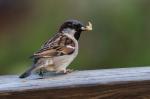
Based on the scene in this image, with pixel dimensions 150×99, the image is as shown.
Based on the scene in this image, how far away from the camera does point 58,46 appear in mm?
3799

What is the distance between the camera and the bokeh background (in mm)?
6484

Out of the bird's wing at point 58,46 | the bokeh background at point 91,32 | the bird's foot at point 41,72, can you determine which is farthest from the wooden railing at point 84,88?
the bokeh background at point 91,32

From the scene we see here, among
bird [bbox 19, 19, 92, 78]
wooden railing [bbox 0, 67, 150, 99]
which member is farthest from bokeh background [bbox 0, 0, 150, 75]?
wooden railing [bbox 0, 67, 150, 99]

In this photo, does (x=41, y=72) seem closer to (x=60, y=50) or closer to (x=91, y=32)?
(x=60, y=50)

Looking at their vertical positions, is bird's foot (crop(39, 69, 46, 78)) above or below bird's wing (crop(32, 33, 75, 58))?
below

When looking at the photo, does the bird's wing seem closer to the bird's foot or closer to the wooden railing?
the bird's foot

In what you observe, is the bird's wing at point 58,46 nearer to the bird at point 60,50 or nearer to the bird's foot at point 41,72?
the bird at point 60,50

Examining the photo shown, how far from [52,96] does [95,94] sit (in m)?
0.16

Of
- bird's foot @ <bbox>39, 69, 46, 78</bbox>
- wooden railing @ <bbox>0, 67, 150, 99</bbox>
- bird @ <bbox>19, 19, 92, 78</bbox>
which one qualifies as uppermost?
bird @ <bbox>19, 19, 92, 78</bbox>

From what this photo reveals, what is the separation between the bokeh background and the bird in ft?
8.23

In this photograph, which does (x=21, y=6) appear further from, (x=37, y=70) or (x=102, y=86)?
(x=102, y=86)

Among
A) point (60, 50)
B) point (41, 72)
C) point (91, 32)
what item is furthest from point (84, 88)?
point (91, 32)

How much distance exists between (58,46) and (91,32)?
9.46ft

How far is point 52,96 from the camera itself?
290cm
